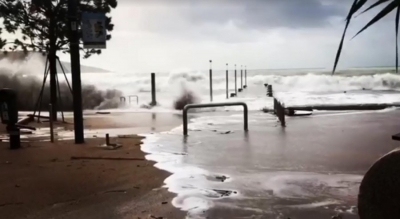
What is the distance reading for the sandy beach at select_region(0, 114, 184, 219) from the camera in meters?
4.69

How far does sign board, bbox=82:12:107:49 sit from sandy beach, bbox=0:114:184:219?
216 cm

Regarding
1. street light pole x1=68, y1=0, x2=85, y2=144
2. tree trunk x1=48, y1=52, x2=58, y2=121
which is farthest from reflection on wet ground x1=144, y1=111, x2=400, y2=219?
tree trunk x1=48, y1=52, x2=58, y2=121

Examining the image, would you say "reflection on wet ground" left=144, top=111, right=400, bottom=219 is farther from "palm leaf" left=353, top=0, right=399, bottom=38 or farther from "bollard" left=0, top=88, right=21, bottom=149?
"palm leaf" left=353, top=0, right=399, bottom=38

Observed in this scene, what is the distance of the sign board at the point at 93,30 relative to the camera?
9.49m

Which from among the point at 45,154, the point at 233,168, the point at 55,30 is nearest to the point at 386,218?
the point at 233,168

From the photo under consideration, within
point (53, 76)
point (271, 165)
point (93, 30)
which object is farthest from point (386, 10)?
point (53, 76)

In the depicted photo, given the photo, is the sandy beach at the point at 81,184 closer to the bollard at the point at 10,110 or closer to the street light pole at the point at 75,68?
the bollard at the point at 10,110

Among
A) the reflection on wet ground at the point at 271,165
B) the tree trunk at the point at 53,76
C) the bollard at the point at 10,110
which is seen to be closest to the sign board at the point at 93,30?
the bollard at the point at 10,110

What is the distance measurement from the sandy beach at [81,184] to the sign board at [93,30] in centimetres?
216

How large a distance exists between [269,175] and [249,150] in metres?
2.18

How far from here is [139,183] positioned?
587cm

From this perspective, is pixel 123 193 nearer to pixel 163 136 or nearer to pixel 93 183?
pixel 93 183

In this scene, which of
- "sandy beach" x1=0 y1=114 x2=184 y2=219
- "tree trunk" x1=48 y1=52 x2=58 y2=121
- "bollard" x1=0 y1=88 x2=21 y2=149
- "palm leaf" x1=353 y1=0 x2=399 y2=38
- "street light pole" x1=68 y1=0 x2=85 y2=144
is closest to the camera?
"palm leaf" x1=353 y1=0 x2=399 y2=38

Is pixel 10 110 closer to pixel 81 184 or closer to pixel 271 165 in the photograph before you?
pixel 81 184
